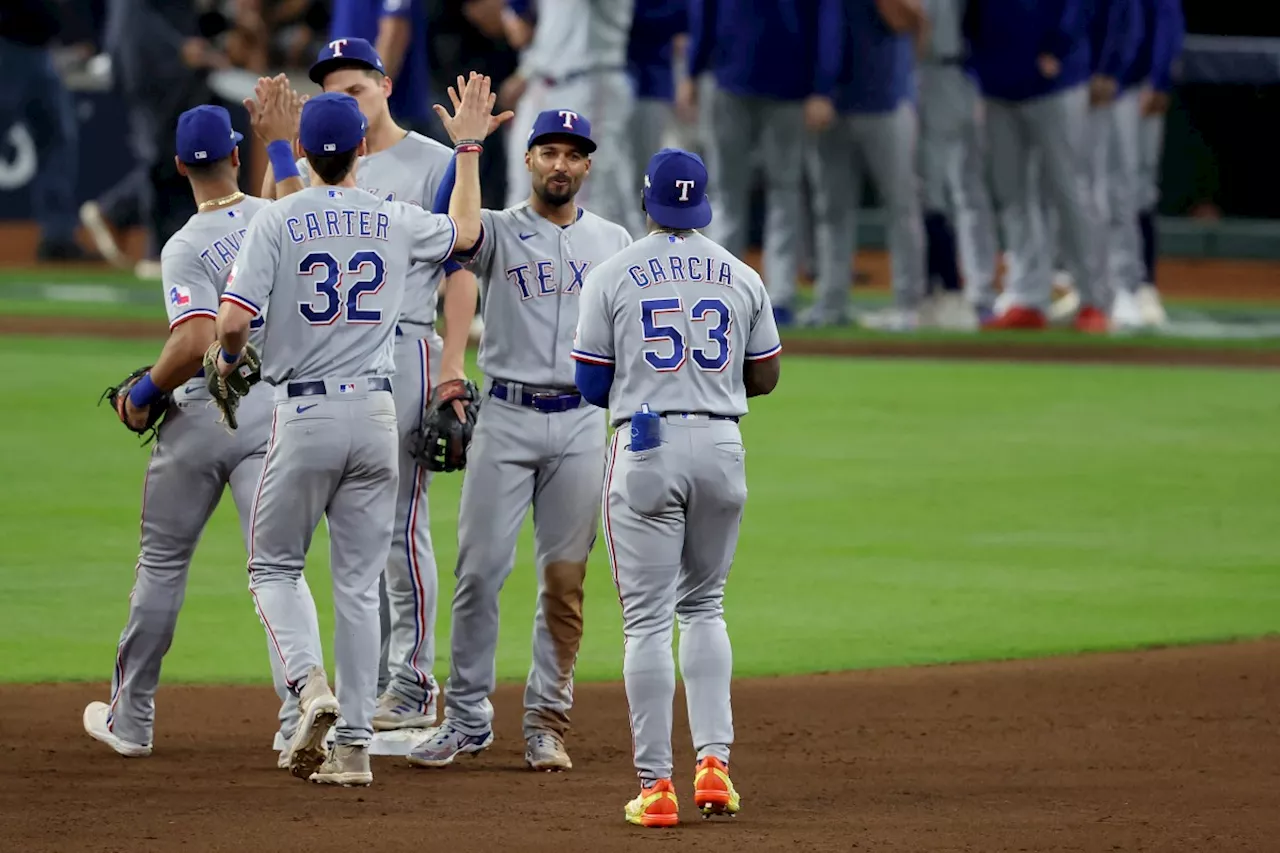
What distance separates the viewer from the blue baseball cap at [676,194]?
5.66 m

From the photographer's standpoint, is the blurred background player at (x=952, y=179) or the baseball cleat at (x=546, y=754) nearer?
the baseball cleat at (x=546, y=754)

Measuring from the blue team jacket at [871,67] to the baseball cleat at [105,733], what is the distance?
9.97 meters

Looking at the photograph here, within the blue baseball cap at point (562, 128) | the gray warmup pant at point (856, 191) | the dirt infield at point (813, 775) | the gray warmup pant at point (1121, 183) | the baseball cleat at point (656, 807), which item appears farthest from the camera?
the gray warmup pant at point (1121, 183)

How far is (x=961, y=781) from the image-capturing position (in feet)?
20.3

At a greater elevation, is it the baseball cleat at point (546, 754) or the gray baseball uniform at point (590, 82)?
the gray baseball uniform at point (590, 82)

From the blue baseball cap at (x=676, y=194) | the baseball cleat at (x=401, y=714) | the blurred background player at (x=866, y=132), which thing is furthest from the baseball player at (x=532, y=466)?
the blurred background player at (x=866, y=132)

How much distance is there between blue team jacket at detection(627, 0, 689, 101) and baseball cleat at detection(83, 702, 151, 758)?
9.84m

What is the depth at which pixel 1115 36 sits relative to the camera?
16.7m

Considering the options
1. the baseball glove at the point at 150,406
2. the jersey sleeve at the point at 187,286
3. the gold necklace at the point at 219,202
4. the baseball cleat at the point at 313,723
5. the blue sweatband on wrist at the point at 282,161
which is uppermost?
the blue sweatband on wrist at the point at 282,161

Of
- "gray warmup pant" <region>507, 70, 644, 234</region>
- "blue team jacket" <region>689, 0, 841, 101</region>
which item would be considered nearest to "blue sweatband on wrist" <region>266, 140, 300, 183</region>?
"gray warmup pant" <region>507, 70, 644, 234</region>

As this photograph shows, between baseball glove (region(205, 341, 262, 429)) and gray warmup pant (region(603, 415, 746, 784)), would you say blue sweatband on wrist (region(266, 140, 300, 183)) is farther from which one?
gray warmup pant (region(603, 415, 746, 784))

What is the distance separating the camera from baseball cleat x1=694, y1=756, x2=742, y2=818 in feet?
18.2

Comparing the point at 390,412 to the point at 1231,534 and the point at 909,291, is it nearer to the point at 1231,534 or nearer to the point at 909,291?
the point at 1231,534

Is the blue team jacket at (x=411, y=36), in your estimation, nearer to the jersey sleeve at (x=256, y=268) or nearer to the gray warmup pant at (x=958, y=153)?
the gray warmup pant at (x=958, y=153)
